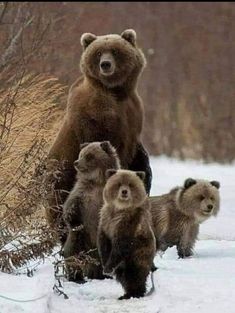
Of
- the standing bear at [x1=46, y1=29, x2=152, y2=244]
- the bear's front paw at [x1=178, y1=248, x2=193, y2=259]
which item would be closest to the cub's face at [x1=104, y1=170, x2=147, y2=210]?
the standing bear at [x1=46, y1=29, x2=152, y2=244]

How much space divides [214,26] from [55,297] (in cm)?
2408

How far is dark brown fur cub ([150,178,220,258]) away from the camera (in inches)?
321

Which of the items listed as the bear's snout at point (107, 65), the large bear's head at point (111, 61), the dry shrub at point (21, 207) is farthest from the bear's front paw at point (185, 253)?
the bear's snout at point (107, 65)

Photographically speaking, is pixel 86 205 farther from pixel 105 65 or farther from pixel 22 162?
pixel 105 65

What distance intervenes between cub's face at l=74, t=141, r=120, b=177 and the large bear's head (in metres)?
0.86

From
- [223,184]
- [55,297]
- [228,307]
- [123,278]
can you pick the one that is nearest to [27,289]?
[55,297]

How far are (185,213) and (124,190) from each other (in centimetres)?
165

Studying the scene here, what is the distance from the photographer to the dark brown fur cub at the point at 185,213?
8.15 m

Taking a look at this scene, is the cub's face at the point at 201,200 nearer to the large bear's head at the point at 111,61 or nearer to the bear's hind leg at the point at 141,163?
the bear's hind leg at the point at 141,163

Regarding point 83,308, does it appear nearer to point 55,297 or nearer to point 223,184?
point 55,297

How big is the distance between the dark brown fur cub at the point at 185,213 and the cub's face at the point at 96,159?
3.21ft

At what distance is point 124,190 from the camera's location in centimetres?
666

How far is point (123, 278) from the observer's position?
6586 mm

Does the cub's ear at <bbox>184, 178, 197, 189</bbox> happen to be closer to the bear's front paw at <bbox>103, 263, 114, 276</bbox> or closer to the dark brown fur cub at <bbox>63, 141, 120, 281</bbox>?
the dark brown fur cub at <bbox>63, 141, 120, 281</bbox>
